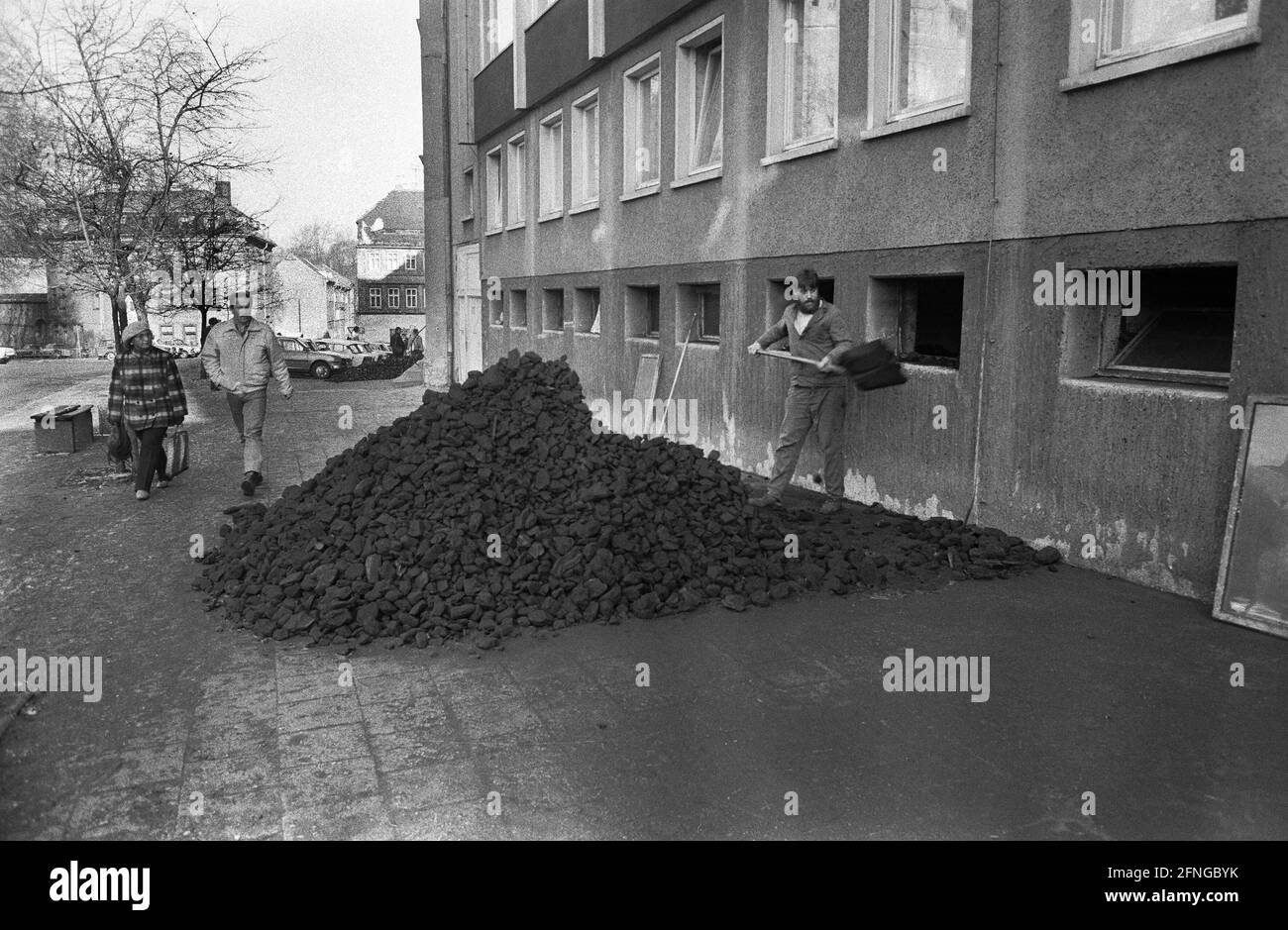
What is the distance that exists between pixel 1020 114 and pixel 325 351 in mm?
42916

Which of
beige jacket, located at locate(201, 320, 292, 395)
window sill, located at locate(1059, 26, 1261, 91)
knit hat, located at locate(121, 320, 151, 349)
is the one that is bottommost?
beige jacket, located at locate(201, 320, 292, 395)

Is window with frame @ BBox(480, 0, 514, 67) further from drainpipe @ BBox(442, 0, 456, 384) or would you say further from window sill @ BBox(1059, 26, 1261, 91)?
window sill @ BBox(1059, 26, 1261, 91)

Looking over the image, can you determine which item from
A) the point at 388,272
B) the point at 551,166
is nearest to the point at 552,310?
the point at 551,166

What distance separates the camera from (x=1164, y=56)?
717 centimetres

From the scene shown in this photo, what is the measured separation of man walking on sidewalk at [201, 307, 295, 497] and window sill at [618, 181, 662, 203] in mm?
5929

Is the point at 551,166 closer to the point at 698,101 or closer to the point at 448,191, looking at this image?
the point at 698,101

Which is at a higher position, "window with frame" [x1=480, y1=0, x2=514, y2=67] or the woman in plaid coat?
"window with frame" [x1=480, y1=0, x2=514, y2=67]

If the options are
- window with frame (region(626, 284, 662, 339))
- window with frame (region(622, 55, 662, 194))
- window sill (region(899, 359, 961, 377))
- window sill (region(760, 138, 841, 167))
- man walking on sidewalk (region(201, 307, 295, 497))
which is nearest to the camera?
window sill (region(899, 359, 961, 377))

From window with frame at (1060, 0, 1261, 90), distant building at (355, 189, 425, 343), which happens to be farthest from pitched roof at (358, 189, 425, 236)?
window with frame at (1060, 0, 1261, 90)

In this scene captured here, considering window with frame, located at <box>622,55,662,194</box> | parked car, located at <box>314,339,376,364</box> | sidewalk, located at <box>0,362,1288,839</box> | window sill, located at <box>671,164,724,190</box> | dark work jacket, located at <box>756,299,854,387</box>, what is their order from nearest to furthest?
sidewalk, located at <box>0,362,1288,839</box> < dark work jacket, located at <box>756,299,854,387</box> < window sill, located at <box>671,164,724,190</box> < window with frame, located at <box>622,55,662,194</box> < parked car, located at <box>314,339,376,364</box>

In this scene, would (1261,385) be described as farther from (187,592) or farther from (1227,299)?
(187,592)

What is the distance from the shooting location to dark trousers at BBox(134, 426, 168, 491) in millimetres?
11391

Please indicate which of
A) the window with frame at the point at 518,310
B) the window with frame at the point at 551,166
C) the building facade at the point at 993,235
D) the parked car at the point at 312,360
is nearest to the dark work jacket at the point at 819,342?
the building facade at the point at 993,235
